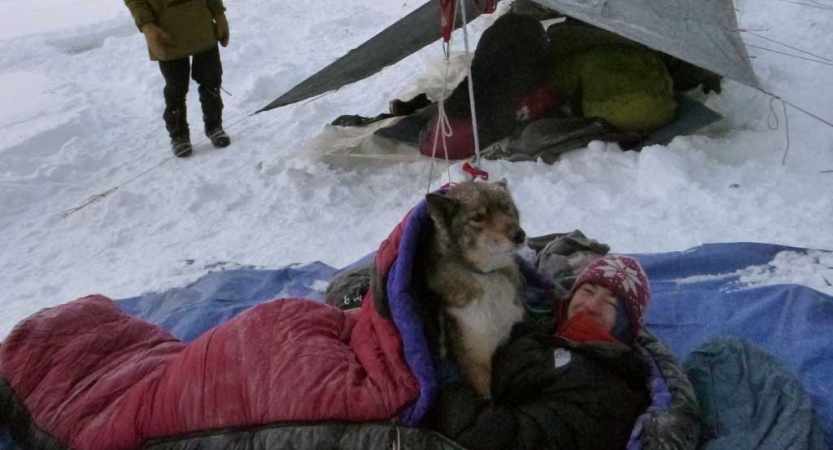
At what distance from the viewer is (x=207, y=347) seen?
85.9 inches

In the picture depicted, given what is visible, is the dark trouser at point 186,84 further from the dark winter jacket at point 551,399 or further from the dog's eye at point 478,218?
the dark winter jacket at point 551,399

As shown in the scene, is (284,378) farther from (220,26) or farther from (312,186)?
(220,26)

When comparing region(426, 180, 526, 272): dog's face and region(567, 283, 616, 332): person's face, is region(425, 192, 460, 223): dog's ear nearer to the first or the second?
region(426, 180, 526, 272): dog's face

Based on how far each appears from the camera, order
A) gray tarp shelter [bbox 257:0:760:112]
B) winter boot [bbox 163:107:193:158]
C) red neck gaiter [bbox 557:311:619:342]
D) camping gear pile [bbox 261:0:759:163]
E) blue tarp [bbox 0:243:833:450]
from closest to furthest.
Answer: red neck gaiter [bbox 557:311:619:342] < blue tarp [bbox 0:243:833:450] < gray tarp shelter [bbox 257:0:760:112] < camping gear pile [bbox 261:0:759:163] < winter boot [bbox 163:107:193:158]

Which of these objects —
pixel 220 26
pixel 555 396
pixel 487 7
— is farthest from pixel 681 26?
pixel 220 26

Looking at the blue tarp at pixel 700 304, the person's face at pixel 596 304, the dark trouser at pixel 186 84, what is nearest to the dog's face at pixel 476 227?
the person's face at pixel 596 304

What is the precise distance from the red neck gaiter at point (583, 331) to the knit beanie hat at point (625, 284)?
0.17 meters

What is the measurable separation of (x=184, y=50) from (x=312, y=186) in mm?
1435

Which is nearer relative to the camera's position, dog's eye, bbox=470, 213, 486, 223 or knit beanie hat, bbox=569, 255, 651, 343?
dog's eye, bbox=470, 213, 486, 223

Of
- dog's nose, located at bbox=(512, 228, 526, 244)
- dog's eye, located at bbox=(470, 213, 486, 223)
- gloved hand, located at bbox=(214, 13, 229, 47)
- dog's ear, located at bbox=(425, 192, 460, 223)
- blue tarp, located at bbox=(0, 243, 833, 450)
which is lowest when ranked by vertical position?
blue tarp, located at bbox=(0, 243, 833, 450)

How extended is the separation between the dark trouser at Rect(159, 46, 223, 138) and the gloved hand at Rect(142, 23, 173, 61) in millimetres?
157

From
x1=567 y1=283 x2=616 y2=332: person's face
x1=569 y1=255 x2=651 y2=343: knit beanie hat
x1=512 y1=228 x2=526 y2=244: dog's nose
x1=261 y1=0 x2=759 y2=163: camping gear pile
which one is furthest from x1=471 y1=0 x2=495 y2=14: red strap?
x1=512 y1=228 x2=526 y2=244: dog's nose

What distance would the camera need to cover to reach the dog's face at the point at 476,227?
210cm

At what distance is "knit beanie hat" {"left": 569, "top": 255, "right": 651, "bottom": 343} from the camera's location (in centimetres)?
242
